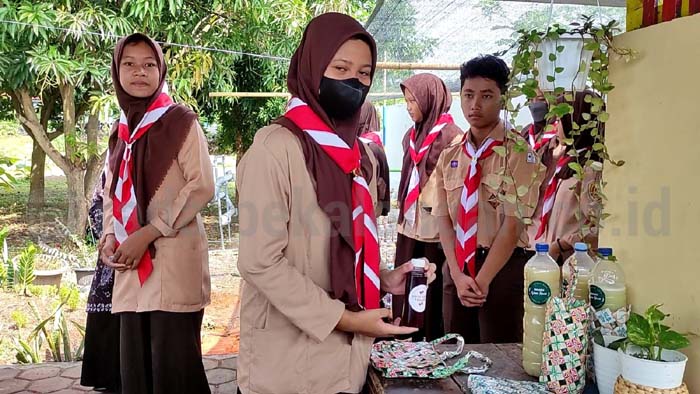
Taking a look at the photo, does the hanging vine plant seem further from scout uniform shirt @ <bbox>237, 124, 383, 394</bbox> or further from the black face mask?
scout uniform shirt @ <bbox>237, 124, 383, 394</bbox>

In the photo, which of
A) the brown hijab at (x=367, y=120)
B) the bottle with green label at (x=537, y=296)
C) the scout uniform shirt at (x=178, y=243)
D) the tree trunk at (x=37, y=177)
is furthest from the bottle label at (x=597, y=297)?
the tree trunk at (x=37, y=177)

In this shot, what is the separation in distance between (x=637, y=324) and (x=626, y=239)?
11.7 inches

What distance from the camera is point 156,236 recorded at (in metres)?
2.45

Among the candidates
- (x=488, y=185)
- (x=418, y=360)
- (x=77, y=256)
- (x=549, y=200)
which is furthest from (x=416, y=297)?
(x=77, y=256)

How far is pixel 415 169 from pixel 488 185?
1.03 meters

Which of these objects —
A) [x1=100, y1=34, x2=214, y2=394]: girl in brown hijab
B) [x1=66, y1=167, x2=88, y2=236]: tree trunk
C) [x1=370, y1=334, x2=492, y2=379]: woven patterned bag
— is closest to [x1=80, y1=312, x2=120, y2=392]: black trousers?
[x1=100, y1=34, x2=214, y2=394]: girl in brown hijab

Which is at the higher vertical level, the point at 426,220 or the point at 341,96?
the point at 341,96

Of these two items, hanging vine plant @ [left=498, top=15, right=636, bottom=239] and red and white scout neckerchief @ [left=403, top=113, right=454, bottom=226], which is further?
red and white scout neckerchief @ [left=403, top=113, right=454, bottom=226]

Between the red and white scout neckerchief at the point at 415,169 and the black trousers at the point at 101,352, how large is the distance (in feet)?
5.15

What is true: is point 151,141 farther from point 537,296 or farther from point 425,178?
point 537,296

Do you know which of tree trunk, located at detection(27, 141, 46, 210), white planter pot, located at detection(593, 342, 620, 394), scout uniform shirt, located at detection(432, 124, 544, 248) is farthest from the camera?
tree trunk, located at detection(27, 141, 46, 210)

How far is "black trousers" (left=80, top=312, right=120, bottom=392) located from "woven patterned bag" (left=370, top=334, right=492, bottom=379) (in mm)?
1807

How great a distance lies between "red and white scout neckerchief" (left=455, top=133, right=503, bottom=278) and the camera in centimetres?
254

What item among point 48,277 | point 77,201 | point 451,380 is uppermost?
point 451,380
